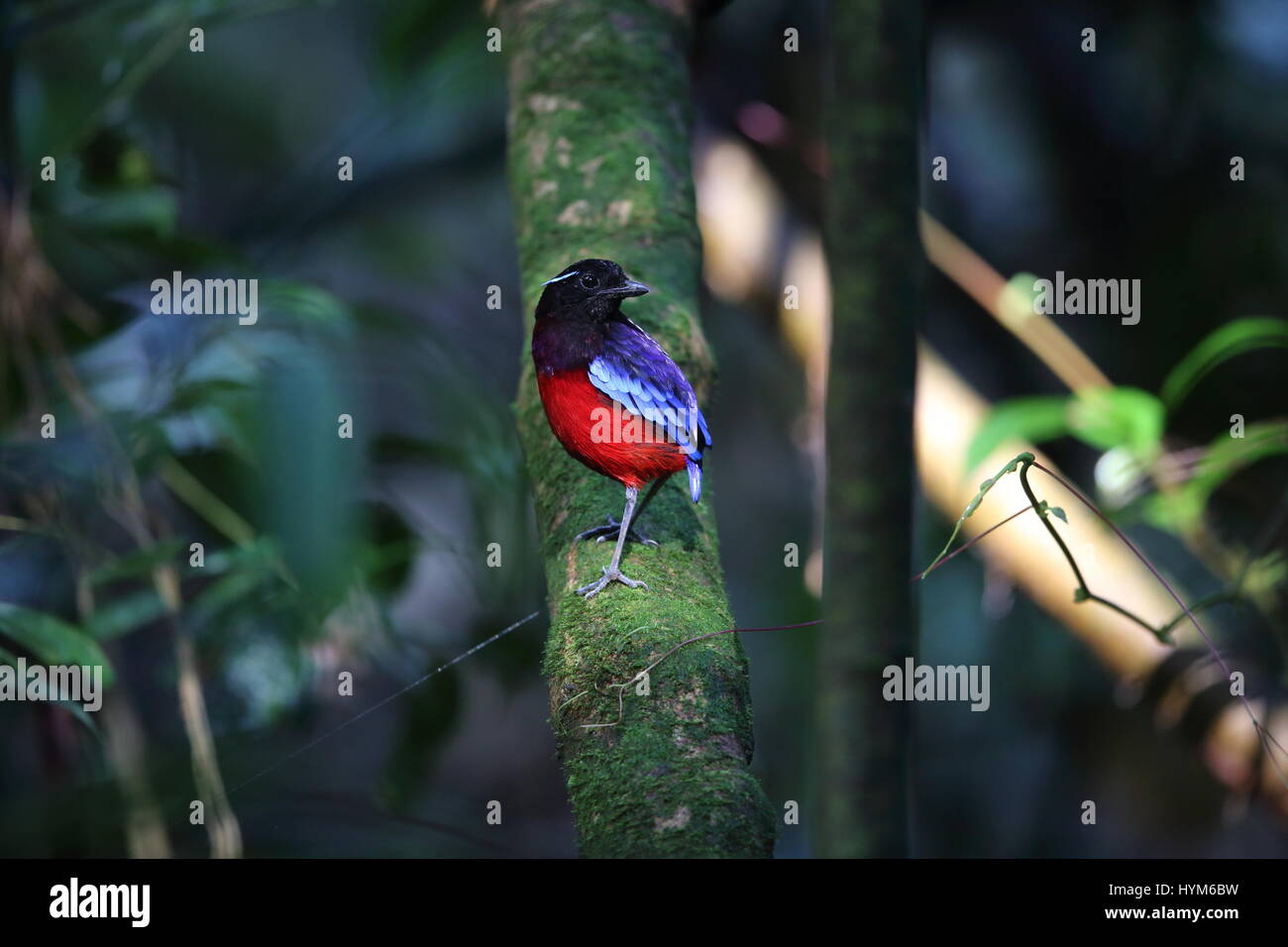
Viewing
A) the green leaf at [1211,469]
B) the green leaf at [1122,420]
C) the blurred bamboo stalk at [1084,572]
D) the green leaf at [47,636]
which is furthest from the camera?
the blurred bamboo stalk at [1084,572]

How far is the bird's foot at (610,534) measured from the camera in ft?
4.38

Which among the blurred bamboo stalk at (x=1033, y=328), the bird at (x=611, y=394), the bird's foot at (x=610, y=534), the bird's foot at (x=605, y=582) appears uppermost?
the blurred bamboo stalk at (x=1033, y=328)

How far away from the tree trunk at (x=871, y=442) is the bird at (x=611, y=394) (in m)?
0.27

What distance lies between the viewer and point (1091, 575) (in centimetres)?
262

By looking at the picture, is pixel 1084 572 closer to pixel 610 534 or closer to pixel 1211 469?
pixel 1211 469

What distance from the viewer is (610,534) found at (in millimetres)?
1346

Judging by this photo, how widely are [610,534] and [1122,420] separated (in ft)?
4.19

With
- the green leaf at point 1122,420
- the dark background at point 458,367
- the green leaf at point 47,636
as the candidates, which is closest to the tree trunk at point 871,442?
the dark background at point 458,367

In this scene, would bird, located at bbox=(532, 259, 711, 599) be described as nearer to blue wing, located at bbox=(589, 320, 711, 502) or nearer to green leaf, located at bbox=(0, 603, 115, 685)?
blue wing, located at bbox=(589, 320, 711, 502)

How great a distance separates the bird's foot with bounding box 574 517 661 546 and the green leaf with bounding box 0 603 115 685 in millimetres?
832

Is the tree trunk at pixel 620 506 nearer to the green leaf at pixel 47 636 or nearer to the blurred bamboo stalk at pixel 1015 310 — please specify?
the green leaf at pixel 47 636

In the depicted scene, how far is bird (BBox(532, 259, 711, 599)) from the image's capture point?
1281 mm

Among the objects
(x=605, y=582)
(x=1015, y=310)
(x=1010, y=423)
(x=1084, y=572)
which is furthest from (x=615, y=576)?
(x=1015, y=310)

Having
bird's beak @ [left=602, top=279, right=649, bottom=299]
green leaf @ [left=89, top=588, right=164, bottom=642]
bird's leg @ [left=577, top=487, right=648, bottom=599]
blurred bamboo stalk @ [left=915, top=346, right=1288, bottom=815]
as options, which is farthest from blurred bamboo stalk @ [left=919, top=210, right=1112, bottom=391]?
green leaf @ [left=89, top=588, right=164, bottom=642]
